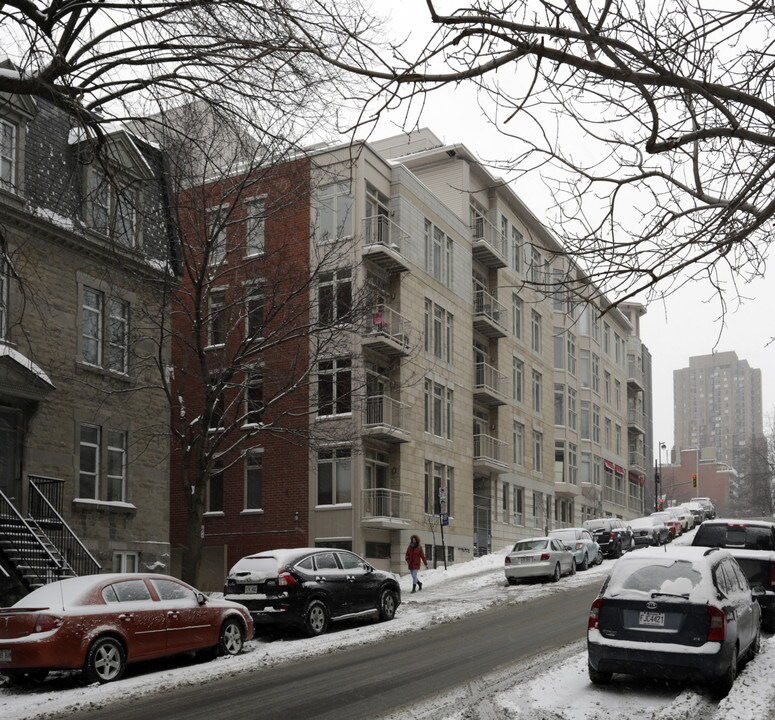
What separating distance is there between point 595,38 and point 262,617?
14.3 m

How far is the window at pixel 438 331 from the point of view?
39.4 meters

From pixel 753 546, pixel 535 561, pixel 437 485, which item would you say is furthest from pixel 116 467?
pixel 437 485

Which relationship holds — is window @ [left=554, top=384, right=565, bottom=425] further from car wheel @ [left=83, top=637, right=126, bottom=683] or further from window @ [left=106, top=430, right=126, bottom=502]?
car wheel @ [left=83, top=637, right=126, bottom=683]

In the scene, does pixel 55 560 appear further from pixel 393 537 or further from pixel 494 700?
pixel 393 537

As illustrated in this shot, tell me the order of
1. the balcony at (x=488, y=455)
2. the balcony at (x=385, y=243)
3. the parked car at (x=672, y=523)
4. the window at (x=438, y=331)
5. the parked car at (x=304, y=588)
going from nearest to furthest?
the parked car at (x=304, y=588) < the balcony at (x=385, y=243) < the window at (x=438, y=331) < the balcony at (x=488, y=455) < the parked car at (x=672, y=523)

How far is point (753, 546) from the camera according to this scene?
63.0 feet

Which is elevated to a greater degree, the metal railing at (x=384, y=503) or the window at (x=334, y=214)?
the window at (x=334, y=214)

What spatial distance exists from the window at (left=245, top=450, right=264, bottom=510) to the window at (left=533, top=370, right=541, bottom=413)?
68.9 ft

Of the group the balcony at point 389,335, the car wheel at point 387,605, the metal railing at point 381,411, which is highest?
the balcony at point 389,335

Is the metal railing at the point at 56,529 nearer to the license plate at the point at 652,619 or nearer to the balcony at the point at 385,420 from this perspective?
the balcony at the point at 385,420

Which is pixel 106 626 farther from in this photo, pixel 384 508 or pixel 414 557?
pixel 384 508

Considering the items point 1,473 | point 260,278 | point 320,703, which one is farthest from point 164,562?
point 320,703

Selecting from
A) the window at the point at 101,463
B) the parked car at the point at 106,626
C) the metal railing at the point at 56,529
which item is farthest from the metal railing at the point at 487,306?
the parked car at the point at 106,626

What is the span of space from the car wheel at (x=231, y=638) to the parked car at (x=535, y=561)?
44.5 feet
